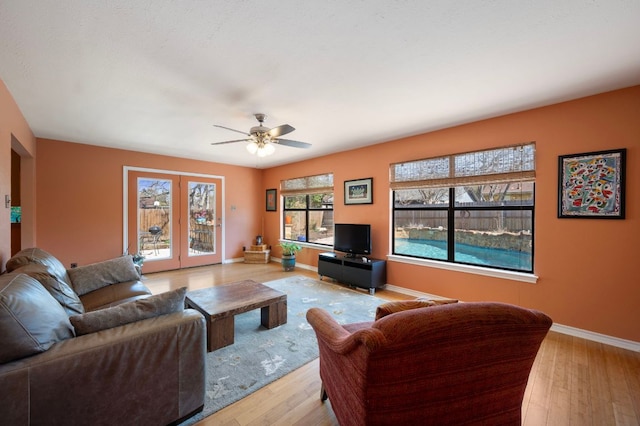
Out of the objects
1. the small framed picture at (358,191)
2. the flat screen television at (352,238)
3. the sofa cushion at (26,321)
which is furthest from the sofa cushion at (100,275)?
the small framed picture at (358,191)

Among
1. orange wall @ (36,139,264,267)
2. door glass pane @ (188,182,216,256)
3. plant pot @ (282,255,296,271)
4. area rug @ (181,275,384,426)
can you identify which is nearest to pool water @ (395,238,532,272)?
area rug @ (181,275,384,426)

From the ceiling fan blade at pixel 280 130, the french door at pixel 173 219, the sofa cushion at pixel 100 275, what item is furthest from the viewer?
the french door at pixel 173 219

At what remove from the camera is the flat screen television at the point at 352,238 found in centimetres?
432

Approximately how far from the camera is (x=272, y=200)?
6645 mm

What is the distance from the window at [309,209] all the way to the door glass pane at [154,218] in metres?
2.52

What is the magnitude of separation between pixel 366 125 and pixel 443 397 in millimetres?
3090

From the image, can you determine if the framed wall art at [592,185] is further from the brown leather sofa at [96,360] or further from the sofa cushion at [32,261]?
the sofa cushion at [32,261]

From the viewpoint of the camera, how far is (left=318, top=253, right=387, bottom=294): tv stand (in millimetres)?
4008

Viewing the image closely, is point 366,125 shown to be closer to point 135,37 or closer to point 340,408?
point 135,37

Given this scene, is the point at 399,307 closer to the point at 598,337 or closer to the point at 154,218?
the point at 598,337

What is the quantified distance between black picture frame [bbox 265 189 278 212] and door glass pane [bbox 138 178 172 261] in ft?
7.50

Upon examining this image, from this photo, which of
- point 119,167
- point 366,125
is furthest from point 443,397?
point 119,167

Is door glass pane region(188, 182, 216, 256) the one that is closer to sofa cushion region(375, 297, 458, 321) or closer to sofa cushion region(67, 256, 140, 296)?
sofa cushion region(67, 256, 140, 296)

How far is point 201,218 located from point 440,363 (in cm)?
582
